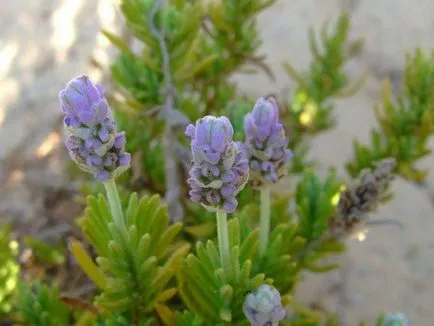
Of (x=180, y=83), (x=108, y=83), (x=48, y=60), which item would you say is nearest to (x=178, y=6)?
(x=180, y=83)

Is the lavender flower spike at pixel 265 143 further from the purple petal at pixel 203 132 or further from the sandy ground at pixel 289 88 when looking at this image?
the sandy ground at pixel 289 88

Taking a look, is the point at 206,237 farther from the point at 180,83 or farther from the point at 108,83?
the point at 108,83

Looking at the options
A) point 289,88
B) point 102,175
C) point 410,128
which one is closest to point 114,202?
point 102,175

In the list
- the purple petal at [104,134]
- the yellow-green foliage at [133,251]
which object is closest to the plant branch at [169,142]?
the yellow-green foliage at [133,251]

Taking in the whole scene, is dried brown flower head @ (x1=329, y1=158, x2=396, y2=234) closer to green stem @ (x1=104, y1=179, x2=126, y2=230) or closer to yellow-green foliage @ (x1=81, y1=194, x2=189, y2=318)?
yellow-green foliage @ (x1=81, y1=194, x2=189, y2=318)

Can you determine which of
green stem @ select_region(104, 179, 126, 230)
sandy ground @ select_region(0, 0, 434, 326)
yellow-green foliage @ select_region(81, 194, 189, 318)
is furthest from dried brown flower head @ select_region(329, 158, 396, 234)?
sandy ground @ select_region(0, 0, 434, 326)
